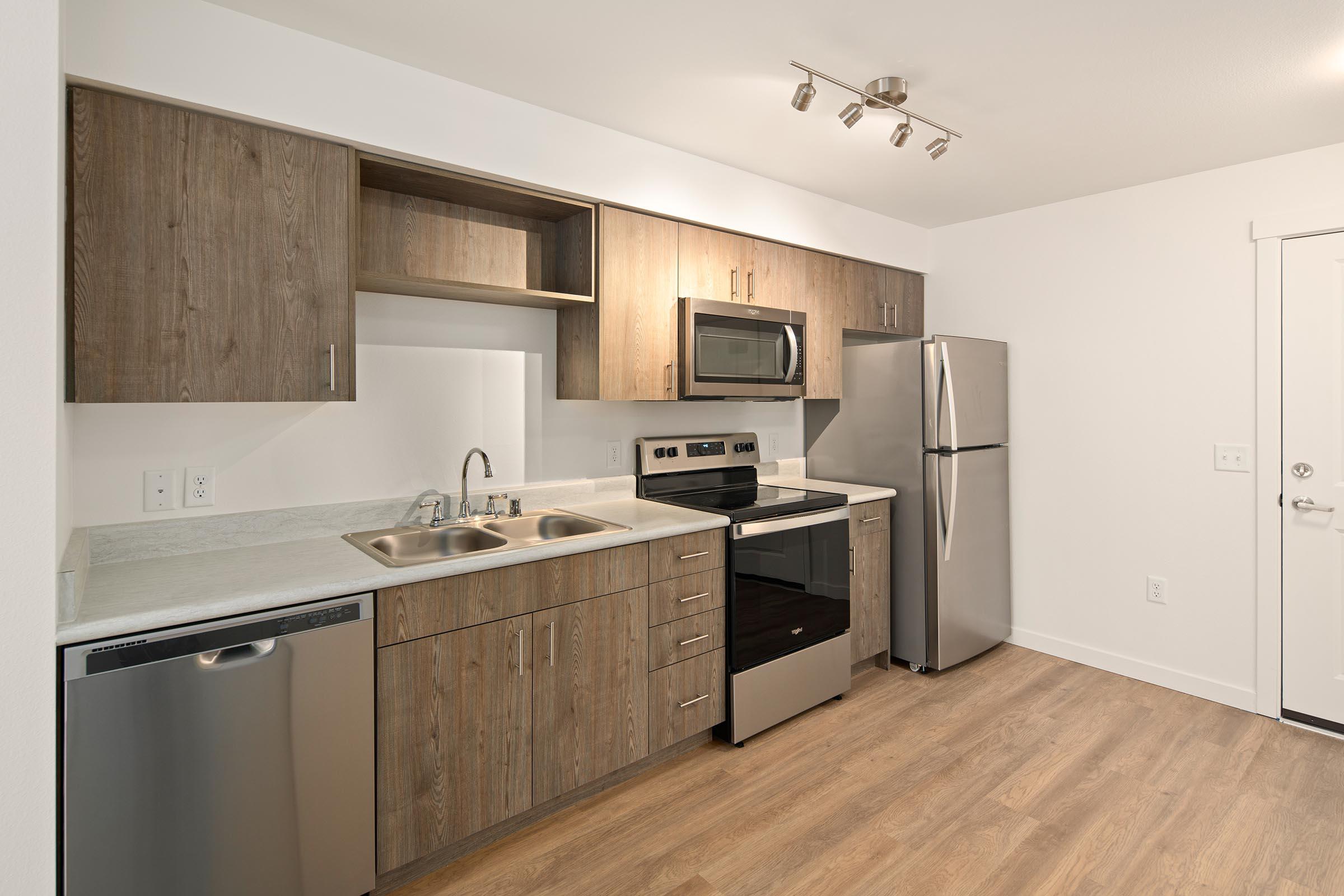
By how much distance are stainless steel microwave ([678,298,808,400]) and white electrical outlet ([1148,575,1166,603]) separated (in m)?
1.91

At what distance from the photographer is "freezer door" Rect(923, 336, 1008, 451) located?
3.20 metres

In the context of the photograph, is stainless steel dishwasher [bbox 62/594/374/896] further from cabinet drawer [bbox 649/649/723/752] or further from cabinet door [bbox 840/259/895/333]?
cabinet door [bbox 840/259/895/333]

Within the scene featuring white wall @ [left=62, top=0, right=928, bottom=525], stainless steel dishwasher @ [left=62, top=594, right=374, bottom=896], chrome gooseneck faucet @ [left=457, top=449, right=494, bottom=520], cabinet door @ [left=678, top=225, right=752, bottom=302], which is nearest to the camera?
stainless steel dishwasher @ [left=62, top=594, right=374, bottom=896]

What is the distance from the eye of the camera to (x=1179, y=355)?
123 inches

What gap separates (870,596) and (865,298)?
1589mm

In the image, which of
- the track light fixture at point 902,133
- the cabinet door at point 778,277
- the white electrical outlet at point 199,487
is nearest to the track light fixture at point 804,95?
the track light fixture at point 902,133

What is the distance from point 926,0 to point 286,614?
2.21 m

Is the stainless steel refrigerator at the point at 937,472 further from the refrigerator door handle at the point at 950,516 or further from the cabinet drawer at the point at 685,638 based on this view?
the cabinet drawer at the point at 685,638

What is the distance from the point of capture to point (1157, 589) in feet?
10.6

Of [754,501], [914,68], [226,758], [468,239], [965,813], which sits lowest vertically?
[965,813]

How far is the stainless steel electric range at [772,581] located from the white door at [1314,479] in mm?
1822

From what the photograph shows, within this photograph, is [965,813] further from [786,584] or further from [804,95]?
[804,95]

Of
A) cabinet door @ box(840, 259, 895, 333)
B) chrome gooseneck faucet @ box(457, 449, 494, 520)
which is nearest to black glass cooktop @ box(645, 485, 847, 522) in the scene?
chrome gooseneck faucet @ box(457, 449, 494, 520)

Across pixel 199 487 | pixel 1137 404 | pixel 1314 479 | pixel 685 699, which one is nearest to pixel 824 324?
pixel 1137 404
